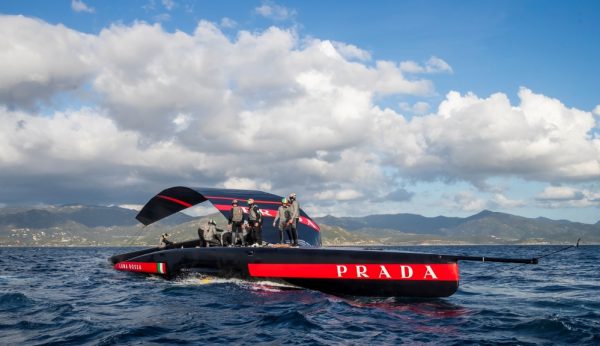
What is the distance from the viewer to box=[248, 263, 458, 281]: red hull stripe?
11750 millimetres

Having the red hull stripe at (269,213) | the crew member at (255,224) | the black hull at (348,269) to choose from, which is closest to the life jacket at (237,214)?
the crew member at (255,224)

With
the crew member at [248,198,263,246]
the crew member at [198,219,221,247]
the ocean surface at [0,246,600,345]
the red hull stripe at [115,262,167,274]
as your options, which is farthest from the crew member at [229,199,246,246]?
the red hull stripe at [115,262,167,274]

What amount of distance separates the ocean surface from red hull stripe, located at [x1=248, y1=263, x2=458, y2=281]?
525mm

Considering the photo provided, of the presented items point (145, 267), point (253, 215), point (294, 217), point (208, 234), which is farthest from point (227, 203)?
point (294, 217)

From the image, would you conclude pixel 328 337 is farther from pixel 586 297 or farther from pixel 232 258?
pixel 586 297

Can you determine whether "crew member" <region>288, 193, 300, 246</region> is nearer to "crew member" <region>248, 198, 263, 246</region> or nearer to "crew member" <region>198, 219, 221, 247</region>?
"crew member" <region>248, 198, 263, 246</region>

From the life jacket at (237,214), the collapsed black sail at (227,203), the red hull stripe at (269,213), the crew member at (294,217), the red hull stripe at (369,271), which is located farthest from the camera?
the collapsed black sail at (227,203)

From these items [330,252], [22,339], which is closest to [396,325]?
[330,252]

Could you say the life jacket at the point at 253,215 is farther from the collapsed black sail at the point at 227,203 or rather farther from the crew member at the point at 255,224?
the collapsed black sail at the point at 227,203

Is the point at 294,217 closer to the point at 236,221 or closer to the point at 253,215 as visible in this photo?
the point at 253,215

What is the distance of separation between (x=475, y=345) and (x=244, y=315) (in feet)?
15.2

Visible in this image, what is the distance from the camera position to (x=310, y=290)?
13.1 m

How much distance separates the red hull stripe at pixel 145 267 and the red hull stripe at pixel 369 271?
530 cm

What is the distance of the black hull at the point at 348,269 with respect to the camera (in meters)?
11.8
